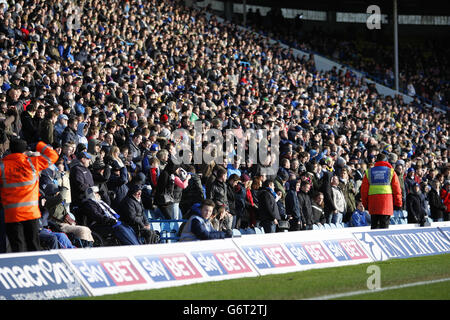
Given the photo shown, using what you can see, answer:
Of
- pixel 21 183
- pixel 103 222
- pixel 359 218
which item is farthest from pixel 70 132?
pixel 359 218

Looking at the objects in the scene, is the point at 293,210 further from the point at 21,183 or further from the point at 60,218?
the point at 21,183

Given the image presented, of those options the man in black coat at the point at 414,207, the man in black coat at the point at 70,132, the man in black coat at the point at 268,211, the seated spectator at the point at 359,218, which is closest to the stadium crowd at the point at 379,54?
the man in black coat at the point at 414,207

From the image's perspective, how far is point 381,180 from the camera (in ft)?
46.1

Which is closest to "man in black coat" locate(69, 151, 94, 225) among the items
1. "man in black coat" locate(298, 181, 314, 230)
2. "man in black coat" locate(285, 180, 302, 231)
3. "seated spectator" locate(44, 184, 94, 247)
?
"seated spectator" locate(44, 184, 94, 247)

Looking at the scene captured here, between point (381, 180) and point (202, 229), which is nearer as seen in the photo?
point (202, 229)

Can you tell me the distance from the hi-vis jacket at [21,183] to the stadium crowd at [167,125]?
139 cm

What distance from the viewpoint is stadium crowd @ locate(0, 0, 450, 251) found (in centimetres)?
1302

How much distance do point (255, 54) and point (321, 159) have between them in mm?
10443

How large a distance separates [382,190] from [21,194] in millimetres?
7154

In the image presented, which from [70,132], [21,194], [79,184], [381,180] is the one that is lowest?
[381,180]

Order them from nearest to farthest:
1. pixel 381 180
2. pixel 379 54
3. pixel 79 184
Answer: pixel 79 184 < pixel 381 180 < pixel 379 54

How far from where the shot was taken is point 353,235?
12773 mm

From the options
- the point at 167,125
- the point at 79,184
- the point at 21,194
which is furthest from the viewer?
the point at 167,125

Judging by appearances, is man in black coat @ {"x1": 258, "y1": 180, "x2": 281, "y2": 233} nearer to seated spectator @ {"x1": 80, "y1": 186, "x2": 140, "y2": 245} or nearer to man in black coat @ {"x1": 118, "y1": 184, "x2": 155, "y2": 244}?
man in black coat @ {"x1": 118, "y1": 184, "x2": 155, "y2": 244}
